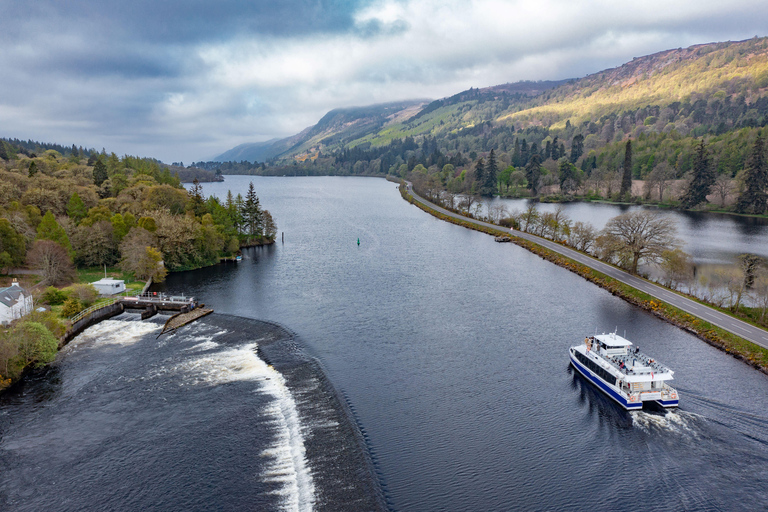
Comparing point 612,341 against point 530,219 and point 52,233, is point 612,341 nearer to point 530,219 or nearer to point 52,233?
point 530,219

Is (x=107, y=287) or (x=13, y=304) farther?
(x=107, y=287)

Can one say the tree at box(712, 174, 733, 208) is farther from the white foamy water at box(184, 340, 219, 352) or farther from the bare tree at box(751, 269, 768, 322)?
the white foamy water at box(184, 340, 219, 352)

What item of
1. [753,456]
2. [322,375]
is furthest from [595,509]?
[322,375]

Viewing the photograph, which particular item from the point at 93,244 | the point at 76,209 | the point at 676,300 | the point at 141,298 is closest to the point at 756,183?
the point at 676,300

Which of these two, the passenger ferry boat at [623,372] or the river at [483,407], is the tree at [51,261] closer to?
the river at [483,407]

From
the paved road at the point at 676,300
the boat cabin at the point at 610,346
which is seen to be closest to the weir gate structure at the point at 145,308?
the boat cabin at the point at 610,346

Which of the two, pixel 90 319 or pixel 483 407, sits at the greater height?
pixel 90 319

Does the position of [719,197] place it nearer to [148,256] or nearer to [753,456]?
[753,456]
